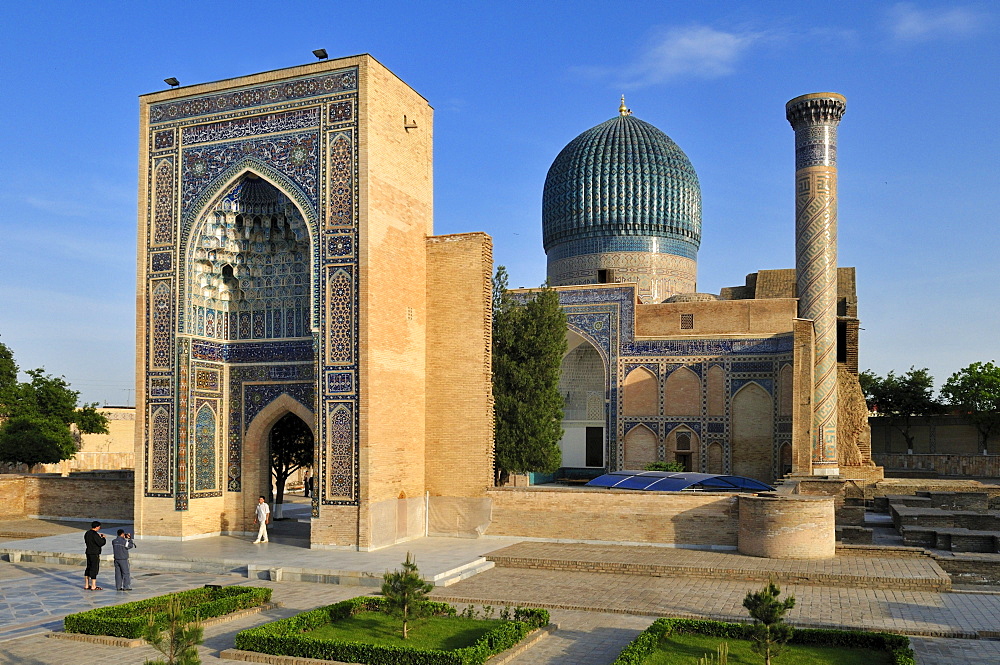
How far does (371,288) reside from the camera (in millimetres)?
10984

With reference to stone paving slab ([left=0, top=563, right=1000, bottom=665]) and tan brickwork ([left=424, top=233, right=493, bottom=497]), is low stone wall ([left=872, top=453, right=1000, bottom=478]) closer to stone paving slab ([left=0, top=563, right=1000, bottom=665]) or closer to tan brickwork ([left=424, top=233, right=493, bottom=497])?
tan brickwork ([left=424, top=233, right=493, bottom=497])

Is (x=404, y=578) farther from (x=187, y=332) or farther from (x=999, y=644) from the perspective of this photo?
(x=187, y=332)

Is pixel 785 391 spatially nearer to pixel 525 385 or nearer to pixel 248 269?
pixel 525 385

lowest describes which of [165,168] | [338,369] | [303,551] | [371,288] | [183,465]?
[303,551]

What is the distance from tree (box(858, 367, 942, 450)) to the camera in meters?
26.8

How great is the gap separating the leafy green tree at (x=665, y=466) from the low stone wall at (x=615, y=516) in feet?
26.2

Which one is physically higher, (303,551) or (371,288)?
(371,288)

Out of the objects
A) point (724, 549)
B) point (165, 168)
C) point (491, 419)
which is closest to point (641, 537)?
point (724, 549)

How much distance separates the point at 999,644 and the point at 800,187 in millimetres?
13693

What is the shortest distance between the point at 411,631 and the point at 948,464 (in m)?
21.2

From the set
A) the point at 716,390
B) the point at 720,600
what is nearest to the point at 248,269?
the point at 720,600

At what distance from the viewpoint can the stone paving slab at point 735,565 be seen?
882cm

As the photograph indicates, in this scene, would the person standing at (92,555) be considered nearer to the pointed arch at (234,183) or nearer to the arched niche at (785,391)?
the pointed arch at (234,183)

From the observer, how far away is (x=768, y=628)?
19.2ft
